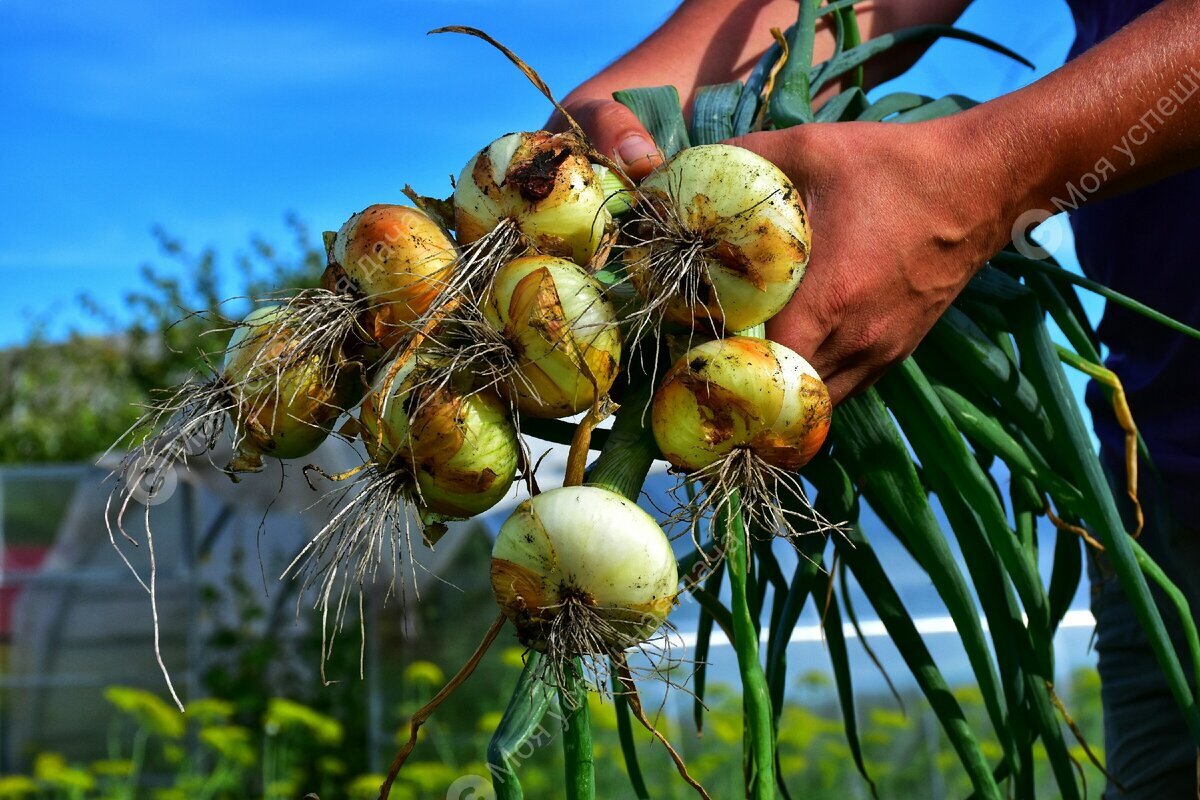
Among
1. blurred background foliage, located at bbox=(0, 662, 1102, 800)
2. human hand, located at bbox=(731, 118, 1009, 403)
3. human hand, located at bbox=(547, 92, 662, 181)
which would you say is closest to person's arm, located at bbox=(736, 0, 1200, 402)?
human hand, located at bbox=(731, 118, 1009, 403)

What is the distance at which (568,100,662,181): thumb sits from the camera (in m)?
0.82

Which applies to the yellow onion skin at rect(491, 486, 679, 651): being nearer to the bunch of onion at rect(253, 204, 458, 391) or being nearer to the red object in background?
the bunch of onion at rect(253, 204, 458, 391)

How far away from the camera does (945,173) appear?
72cm

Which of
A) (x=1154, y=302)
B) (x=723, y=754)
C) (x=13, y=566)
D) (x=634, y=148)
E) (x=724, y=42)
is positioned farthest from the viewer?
(x=13, y=566)

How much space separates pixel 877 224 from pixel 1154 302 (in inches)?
19.3

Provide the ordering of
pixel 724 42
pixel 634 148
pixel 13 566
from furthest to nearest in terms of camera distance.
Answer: pixel 13 566, pixel 724 42, pixel 634 148

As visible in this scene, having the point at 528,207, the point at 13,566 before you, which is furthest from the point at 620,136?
the point at 13,566

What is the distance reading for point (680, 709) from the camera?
10.1 ft

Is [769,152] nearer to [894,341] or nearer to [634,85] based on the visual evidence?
[894,341]

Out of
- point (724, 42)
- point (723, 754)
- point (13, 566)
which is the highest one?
point (13, 566)

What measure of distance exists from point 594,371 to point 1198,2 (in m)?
0.48

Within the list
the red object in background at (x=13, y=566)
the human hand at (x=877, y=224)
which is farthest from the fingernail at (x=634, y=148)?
the red object in background at (x=13, y=566)

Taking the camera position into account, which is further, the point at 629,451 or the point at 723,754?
the point at 723,754

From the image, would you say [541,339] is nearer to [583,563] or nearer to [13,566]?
[583,563]
